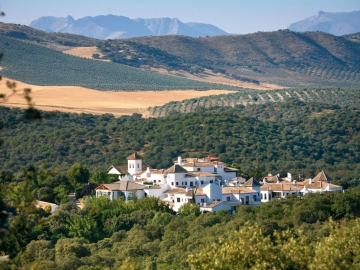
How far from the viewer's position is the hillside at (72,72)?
155625mm

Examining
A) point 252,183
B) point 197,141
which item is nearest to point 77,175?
point 252,183

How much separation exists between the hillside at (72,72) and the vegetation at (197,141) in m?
41.7

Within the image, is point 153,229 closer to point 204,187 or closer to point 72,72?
point 204,187

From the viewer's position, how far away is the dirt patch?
12662 cm

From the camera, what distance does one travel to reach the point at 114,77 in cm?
17338

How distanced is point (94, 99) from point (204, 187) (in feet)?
266

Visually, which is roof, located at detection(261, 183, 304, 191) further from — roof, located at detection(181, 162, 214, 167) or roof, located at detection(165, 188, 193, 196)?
roof, located at detection(165, 188, 193, 196)

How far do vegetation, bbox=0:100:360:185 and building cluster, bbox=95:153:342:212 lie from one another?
14999 millimetres

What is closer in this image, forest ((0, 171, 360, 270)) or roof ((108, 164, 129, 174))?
forest ((0, 171, 360, 270))

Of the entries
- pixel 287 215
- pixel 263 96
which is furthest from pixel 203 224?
pixel 263 96

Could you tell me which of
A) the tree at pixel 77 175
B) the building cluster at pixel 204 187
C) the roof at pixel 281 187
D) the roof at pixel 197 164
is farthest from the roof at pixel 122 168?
the roof at pixel 281 187

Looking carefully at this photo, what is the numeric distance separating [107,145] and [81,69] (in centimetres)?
8181

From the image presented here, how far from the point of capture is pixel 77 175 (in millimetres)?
66562

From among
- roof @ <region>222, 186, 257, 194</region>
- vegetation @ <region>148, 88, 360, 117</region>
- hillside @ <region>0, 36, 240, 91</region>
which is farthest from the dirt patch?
roof @ <region>222, 186, 257, 194</region>
